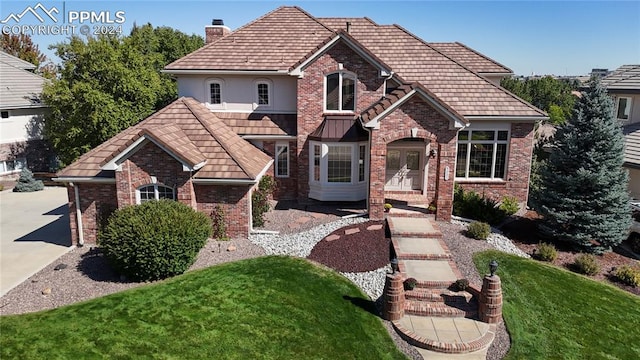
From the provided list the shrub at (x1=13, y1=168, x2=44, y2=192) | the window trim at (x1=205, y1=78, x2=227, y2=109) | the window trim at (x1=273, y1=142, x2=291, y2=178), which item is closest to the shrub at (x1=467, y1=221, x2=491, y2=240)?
the window trim at (x1=273, y1=142, x2=291, y2=178)

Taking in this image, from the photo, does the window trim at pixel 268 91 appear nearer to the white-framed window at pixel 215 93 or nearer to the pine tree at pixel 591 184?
the white-framed window at pixel 215 93

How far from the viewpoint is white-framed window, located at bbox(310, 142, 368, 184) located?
1930 cm

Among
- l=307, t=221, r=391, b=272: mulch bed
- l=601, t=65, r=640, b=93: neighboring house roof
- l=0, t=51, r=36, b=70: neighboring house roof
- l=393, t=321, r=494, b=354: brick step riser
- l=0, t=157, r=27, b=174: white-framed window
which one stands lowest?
l=393, t=321, r=494, b=354: brick step riser

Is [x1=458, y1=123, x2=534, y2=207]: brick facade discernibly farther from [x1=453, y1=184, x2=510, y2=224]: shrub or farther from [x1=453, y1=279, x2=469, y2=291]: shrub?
[x1=453, y1=279, x2=469, y2=291]: shrub

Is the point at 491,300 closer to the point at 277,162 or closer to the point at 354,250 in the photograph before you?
the point at 354,250

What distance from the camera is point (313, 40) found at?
870 inches

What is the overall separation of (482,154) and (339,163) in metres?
6.62

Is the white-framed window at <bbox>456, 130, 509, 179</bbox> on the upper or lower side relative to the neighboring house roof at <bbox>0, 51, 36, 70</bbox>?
lower

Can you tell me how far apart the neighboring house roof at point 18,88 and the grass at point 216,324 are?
23.2m

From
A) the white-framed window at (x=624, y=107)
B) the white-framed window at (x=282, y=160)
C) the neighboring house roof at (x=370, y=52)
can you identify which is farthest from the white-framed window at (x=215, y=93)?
the white-framed window at (x=624, y=107)

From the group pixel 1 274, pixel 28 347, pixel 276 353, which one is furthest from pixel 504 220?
pixel 1 274

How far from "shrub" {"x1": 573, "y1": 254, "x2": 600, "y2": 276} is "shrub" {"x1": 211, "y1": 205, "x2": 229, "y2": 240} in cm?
1245

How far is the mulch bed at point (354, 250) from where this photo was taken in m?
14.0

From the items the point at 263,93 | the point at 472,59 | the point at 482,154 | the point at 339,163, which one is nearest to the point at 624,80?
the point at 472,59
